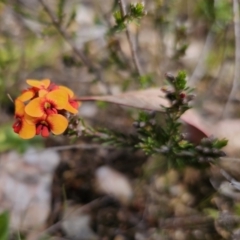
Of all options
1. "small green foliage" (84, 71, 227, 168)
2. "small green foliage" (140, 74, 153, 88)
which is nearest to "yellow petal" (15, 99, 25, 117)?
"small green foliage" (84, 71, 227, 168)

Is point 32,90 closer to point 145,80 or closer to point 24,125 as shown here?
point 24,125

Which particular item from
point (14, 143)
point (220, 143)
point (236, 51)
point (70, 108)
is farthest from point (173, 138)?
point (14, 143)

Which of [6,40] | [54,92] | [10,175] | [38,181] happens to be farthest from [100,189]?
[6,40]

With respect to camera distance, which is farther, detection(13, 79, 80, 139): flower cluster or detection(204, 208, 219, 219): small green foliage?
detection(204, 208, 219, 219): small green foliage

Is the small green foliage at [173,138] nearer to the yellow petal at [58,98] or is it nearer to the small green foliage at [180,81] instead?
the small green foliage at [180,81]

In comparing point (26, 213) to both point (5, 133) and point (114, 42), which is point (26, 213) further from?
point (114, 42)

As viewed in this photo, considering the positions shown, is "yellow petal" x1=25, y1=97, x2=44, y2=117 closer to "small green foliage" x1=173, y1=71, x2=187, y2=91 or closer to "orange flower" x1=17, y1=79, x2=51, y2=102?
"orange flower" x1=17, y1=79, x2=51, y2=102
